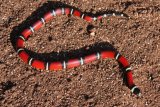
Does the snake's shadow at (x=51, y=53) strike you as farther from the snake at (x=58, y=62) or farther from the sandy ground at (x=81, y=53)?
the snake at (x=58, y=62)

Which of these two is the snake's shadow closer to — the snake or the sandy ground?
the sandy ground

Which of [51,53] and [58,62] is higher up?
[51,53]

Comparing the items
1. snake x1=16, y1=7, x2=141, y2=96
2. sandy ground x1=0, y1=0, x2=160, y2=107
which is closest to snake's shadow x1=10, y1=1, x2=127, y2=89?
sandy ground x1=0, y1=0, x2=160, y2=107

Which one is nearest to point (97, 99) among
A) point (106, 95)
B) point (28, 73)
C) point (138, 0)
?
point (106, 95)

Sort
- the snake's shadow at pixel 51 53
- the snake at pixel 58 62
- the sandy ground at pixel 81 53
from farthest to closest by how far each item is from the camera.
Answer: the snake's shadow at pixel 51 53
the snake at pixel 58 62
the sandy ground at pixel 81 53

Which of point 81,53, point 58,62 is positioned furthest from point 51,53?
point 81,53

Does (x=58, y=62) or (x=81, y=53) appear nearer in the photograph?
(x=58, y=62)

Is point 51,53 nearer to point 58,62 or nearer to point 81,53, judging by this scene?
point 58,62

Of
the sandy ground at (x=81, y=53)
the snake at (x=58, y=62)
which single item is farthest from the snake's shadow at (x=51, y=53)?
the snake at (x=58, y=62)
